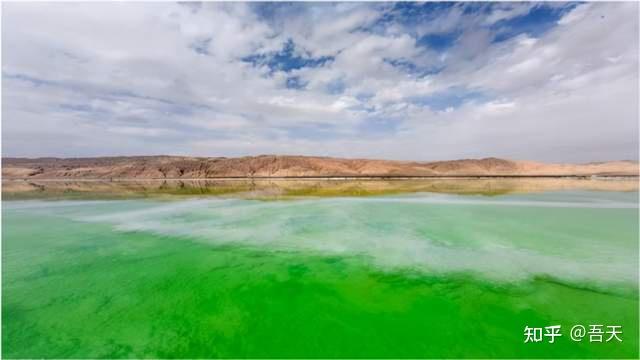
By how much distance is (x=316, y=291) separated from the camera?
5410mm

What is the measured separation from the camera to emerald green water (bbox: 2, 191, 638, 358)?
3926 mm

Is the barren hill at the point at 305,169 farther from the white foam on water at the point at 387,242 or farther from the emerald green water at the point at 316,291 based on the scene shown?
the emerald green water at the point at 316,291

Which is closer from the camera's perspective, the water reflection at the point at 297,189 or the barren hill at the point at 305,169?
the water reflection at the point at 297,189

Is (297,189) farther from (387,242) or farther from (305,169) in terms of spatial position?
(305,169)

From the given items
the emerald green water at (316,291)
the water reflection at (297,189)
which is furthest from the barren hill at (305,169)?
→ the emerald green water at (316,291)

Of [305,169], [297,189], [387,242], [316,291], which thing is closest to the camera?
[316,291]

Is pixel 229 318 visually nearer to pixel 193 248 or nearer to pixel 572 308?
pixel 193 248

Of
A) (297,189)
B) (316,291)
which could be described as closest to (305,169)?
(297,189)

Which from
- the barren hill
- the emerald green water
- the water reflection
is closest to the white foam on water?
the emerald green water

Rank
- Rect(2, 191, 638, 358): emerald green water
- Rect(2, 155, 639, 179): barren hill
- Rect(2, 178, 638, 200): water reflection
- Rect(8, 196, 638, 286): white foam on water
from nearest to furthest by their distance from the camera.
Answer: Rect(2, 191, 638, 358): emerald green water → Rect(8, 196, 638, 286): white foam on water → Rect(2, 178, 638, 200): water reflection → Rect(2, 155, 639, 179): barren hill

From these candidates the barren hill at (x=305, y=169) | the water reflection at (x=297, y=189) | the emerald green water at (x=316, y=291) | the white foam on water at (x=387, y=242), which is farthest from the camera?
the barren hill at (x=305, y=169)

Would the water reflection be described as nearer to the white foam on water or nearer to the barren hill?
the white foam on water

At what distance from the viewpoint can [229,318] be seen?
4527 millimetres

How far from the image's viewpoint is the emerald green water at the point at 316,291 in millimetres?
3926
